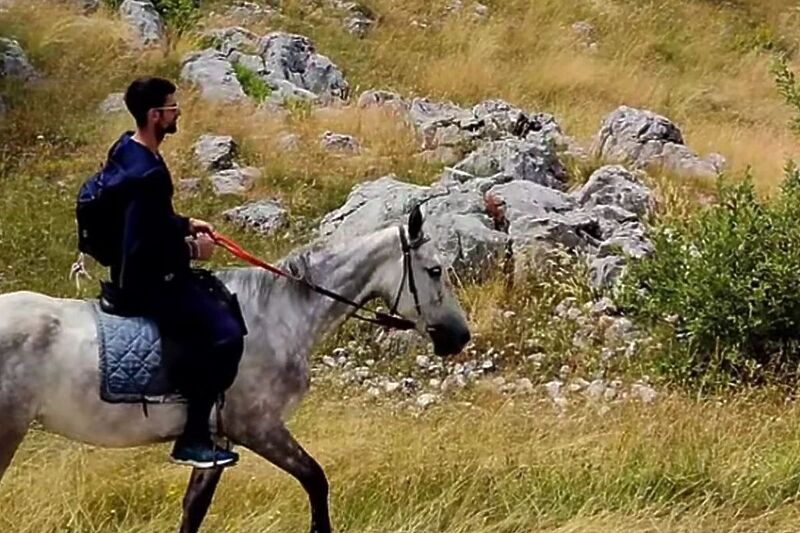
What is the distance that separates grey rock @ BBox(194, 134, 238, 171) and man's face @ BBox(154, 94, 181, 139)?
7.70 metres

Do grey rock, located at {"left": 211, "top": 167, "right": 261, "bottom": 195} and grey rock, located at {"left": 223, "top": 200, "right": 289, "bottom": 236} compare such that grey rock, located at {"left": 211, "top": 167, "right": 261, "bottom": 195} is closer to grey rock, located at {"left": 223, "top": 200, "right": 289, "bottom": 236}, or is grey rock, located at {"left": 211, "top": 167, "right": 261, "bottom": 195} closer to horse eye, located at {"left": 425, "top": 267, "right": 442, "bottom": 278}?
grey rock, located at {"left": 223, "top": 200, "right": 289, "bottom": 236}

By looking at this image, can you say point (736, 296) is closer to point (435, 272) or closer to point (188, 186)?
point (435, 272)

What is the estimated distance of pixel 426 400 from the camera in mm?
8445

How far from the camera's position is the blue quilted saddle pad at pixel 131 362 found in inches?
200

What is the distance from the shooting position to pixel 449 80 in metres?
17.4

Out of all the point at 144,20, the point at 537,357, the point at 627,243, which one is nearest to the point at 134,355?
the point at 537,357

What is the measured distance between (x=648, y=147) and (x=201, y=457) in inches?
391

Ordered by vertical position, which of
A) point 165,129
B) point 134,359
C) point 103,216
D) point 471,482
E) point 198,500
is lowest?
point 471,482

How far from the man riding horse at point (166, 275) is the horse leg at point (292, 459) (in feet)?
0.60

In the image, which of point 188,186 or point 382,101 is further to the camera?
point 382,101

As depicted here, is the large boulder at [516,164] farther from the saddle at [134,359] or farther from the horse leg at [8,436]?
the horse leg at [8,436]

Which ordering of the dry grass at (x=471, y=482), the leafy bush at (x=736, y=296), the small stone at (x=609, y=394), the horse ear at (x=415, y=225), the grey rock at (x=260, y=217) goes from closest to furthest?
the horse ear at (x=415, y=225), the dry grass at (x=471, y=482), the small stone at (x=609, y=394), the leafy bush at (x=736, y=296), the grey rock at (x=260, y=217)

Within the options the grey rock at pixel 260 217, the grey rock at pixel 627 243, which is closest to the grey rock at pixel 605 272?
the grey rock at pixel 627 243

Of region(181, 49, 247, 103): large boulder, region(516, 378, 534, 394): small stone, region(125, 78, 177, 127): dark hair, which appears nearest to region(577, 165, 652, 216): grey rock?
region(516, 378, 534, 394): small stone
